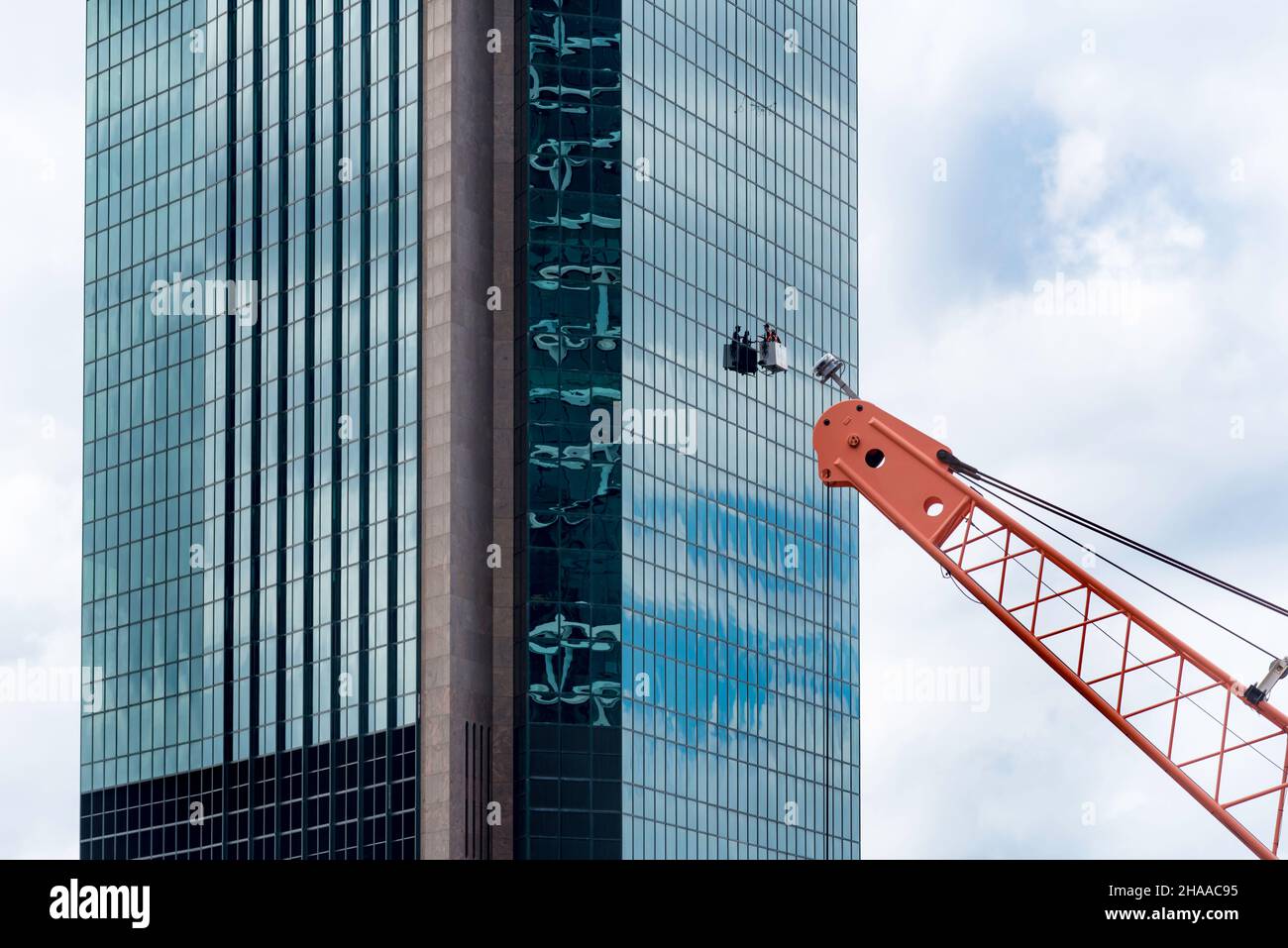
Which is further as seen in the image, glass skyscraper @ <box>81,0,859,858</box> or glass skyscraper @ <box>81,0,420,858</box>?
glass skyscraper @ <box>81,0,420,858</box>

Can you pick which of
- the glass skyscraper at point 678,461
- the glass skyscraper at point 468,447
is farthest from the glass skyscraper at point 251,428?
the glass skyscraper at point 678,461

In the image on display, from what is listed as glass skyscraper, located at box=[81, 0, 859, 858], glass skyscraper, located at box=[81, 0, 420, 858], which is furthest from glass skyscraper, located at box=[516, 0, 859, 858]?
glass skyscraper, located at box=[81, 0, 420, 858]

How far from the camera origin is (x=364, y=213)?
14975 cm

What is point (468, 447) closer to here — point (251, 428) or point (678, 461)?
point (678, 461)

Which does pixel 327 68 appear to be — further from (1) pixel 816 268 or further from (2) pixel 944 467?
(2) pixel 944 467

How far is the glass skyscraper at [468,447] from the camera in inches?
5581

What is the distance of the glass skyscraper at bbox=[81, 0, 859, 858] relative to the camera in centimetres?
14175

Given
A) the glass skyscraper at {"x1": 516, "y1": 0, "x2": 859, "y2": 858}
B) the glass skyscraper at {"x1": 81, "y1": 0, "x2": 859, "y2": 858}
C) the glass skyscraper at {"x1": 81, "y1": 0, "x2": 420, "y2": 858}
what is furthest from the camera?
the glass skyscraper at {"x1": 81, "y1": 0, "x2": 420, "y2": 858}

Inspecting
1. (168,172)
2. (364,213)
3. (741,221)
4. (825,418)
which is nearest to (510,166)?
(364,213)

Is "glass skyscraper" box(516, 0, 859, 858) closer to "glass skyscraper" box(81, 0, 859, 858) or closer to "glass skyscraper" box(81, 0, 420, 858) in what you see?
"glass skyscraper" box(81, 0, 859, 858)

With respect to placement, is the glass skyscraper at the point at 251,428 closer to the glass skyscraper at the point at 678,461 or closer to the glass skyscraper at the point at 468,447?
the glass skyscraper at the point at 468,447

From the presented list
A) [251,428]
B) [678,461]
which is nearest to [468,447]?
[678,461]
